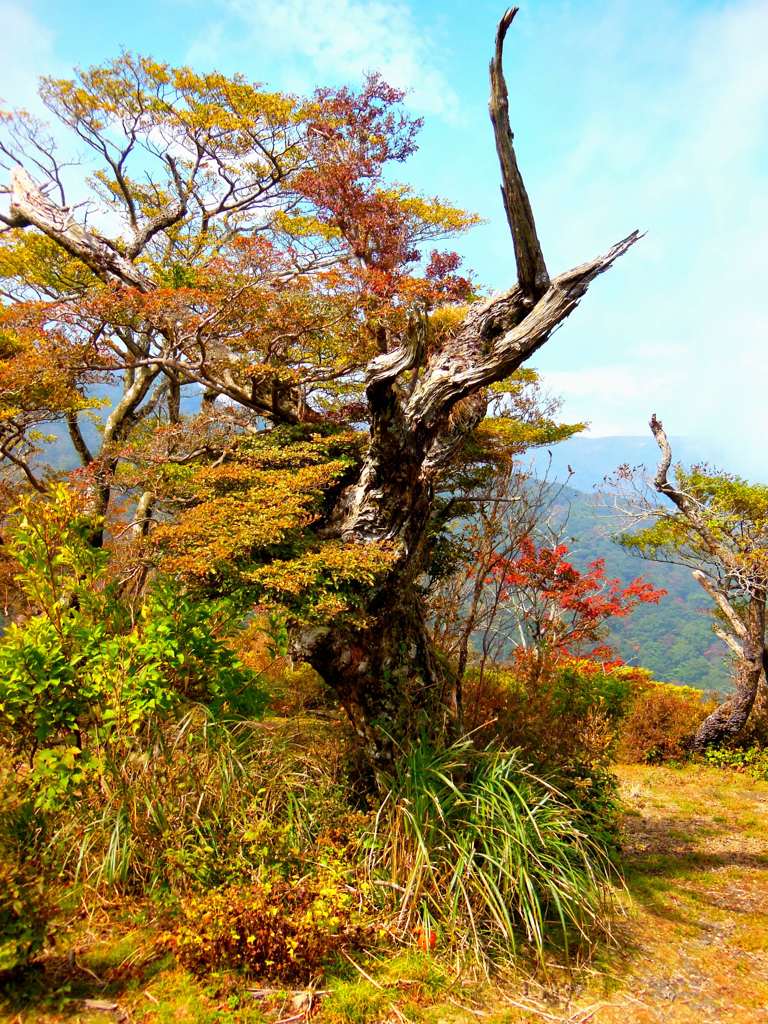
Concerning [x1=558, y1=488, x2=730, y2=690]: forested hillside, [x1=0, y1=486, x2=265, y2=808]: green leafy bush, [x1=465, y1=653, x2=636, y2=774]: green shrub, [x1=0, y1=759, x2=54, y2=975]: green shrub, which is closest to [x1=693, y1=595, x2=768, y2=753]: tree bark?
[x1=465, y1=653, x2=636, y2=774]: green shrub

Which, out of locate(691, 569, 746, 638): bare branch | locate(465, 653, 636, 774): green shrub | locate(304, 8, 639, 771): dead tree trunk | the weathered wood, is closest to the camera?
locate(304, 8, 639, 771): dead tree trunk

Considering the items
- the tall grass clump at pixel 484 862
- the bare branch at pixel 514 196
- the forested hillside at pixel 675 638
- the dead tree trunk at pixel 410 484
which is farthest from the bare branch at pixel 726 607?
the forested hillside at pixel 675 638

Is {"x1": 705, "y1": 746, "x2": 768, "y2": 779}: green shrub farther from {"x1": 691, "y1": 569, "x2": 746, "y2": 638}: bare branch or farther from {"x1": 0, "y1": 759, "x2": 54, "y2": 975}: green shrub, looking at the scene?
{"x1": 0, "y1": 759, "x2": 54, "y2": 975}: green shrub

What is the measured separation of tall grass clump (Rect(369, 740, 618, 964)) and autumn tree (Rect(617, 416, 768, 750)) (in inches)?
220

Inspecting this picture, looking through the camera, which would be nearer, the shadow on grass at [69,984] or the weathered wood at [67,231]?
the shadow on grass at [69,984]

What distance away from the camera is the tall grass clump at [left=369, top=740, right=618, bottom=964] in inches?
128

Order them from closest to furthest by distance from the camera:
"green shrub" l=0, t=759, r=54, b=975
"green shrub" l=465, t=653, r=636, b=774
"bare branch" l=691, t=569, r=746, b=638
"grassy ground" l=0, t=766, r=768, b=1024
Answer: "green shrub" l=0, t=759, r=54, b=975
"grassy ground" l=0, t=766, r=768, b=1024
"green shrub" l=465, t=653, r=636, b=774
"bare branch" l=691, t=569, r=746, b=638

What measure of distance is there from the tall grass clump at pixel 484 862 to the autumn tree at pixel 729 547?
5579 mm

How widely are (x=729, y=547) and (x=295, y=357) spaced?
255 inches

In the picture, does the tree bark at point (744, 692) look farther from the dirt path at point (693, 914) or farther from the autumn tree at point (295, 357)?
the autumn tree at point (295, 357)

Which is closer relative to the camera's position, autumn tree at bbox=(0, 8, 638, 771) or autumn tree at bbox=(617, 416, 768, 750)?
autumn tree at bbox=(0, 8, 638, 771)

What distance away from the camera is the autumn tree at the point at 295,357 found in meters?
4.09

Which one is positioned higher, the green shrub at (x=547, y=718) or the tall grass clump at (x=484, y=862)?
the green shrub at (x=547, y=718)

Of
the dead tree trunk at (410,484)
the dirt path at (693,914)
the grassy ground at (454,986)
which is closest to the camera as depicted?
the grassy ground at (454,986)
